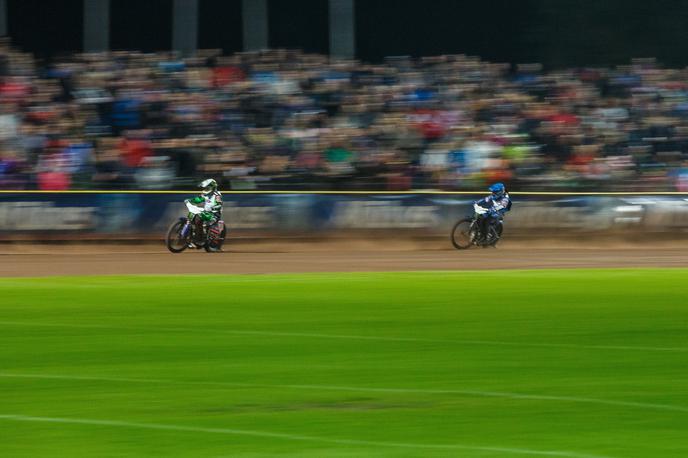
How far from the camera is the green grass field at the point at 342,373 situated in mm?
6414

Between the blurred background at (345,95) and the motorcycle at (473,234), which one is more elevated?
the blurred background at (345,95)

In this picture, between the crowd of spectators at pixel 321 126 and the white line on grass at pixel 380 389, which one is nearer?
the white line on grass at pixel 380 389

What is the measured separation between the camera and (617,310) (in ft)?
41.3

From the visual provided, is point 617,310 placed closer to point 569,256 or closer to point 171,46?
point 569,256

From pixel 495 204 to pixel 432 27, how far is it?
9578 millimetres

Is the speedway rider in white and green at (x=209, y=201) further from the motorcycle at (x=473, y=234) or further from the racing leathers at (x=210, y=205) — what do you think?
the motorcycle at (x=473, y=234)

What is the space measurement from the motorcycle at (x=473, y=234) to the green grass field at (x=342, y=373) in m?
10.0

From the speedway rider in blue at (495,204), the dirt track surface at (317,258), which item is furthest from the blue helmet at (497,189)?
the dirt track surface at (317,258)

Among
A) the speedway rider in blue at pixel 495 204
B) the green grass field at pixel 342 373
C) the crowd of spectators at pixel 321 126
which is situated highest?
the crowd of spectators at pixel 321 126

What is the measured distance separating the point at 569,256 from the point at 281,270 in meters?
6.53

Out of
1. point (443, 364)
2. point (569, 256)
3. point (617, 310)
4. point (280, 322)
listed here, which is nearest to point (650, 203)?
point (569, 256)

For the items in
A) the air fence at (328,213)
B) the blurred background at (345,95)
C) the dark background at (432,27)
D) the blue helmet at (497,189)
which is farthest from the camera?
the dark background at (432,27)

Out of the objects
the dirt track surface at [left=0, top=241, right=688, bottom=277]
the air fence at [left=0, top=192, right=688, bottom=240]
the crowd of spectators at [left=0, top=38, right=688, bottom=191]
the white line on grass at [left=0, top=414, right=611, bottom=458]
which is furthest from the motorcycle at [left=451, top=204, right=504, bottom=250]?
the white line on grass at [left=0, top=414, right=611, bottom=458]

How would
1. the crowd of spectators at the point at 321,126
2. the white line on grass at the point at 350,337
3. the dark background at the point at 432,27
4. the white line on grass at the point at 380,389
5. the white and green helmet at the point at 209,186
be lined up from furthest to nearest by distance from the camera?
the dark background at the point at 432,27 < the crowd of spectators at the point at 321,126 < the white and green helmet at the point at 209,186 < the white line on grass at the point at 350,337 < the white line on grass at the point at 380,389
